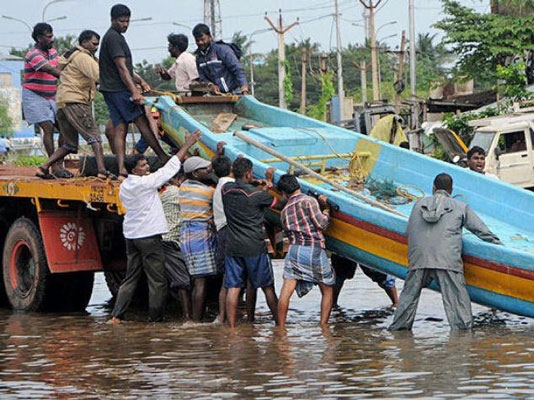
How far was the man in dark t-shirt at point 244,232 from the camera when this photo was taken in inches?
404

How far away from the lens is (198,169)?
426 inches

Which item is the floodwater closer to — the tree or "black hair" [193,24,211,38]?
"black hair" [193,24,211,38]

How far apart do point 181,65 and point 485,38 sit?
22.6 metres

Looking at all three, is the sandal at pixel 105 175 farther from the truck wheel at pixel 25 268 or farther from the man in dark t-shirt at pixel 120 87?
the truck wheel at pixel 25 268

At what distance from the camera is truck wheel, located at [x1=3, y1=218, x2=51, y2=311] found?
39.9ft

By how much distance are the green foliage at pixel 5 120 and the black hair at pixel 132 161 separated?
6328 centimetres

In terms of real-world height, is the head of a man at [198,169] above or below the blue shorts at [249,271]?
above

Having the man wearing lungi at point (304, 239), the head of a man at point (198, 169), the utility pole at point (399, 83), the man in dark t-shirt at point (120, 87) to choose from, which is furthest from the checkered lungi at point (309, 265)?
the utility pole at point (399, 83)

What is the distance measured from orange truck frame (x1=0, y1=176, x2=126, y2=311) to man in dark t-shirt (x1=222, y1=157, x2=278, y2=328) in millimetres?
1524

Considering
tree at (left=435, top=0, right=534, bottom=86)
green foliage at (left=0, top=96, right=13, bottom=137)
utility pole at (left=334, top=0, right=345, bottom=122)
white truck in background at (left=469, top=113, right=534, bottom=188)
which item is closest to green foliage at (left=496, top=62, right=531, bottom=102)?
tree at (left=435, top=0, right=534, bottom=86)

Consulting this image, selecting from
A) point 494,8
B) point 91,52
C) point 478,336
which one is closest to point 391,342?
point 478,336

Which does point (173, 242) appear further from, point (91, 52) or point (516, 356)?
point (516, 356)

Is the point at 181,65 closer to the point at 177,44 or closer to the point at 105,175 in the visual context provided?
the point at 177,44

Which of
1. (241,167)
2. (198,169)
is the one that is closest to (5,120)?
(198,169)
